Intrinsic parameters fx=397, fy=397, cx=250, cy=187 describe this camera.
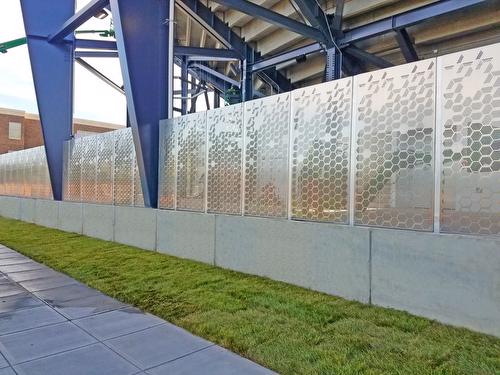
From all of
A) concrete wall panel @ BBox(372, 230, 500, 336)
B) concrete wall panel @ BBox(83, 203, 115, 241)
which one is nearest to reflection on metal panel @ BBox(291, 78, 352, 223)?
concrete wall panel @ BBox(372, 230, 500, 336)

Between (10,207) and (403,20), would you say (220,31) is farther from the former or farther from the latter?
(10,207)

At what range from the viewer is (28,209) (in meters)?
14.3

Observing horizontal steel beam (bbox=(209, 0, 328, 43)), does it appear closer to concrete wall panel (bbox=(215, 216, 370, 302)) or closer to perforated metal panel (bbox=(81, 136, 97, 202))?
perforated metal panel (bbox=(81, 136, 97, 202))

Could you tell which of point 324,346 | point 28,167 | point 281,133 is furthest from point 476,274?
point 28,167

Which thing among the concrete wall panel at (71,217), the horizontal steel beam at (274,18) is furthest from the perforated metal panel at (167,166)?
the horizontal steel beam at (274,18)

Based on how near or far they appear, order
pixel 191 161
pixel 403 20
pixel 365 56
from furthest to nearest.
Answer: pixel 365 56 → pixel 403 20 → pixel 191 161

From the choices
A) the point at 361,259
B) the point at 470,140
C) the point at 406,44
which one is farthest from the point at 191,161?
the point at 406,44

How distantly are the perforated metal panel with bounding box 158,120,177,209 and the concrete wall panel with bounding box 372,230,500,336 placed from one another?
4658mm

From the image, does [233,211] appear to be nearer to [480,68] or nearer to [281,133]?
[281,133]

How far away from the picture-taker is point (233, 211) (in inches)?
258

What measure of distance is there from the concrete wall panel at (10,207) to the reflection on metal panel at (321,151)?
44.1ft

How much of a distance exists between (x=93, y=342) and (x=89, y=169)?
8161 mm

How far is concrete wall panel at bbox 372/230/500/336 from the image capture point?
3.62 metres

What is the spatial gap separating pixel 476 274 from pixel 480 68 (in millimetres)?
2026
